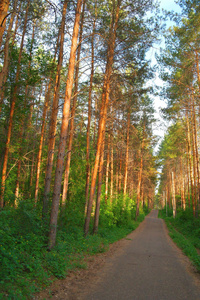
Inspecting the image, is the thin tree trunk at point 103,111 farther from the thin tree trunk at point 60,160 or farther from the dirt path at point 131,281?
the thin tree trunk at point 60,160

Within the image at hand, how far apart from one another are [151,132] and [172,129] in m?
6.66

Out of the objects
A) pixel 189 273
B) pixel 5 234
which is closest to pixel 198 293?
pixel 189 273

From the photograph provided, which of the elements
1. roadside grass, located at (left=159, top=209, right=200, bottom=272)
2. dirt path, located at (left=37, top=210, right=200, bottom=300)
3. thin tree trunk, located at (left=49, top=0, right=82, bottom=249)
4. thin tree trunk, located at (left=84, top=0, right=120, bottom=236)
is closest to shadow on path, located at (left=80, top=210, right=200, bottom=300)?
dirt path, located at (left=37, top=210, right=200, bottom=300)

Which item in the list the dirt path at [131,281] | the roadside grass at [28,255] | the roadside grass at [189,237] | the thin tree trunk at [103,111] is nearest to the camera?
the roadside grass at [28,255]

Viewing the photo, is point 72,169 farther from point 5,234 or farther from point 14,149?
point 5,234

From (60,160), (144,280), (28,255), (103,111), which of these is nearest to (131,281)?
(144,280)

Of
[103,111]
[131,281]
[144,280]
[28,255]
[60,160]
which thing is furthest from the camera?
[103,111]

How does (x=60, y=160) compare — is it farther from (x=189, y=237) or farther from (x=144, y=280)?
(x=189, y=237)

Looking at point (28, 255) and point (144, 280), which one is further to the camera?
point (144, 280)

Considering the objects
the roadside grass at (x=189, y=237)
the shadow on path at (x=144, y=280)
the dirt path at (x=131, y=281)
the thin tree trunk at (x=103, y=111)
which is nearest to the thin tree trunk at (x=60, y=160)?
the dirt path at (x=131, y=281)

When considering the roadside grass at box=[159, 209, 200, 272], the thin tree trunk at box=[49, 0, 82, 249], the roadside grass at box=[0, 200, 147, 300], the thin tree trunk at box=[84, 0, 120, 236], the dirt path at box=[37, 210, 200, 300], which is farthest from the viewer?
the thin tree trunk at box=[84, 0, 120, 236]

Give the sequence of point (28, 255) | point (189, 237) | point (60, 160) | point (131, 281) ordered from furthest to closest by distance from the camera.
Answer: point (189, 237) → point (60, 160) → point (131, 281) → point (28, 255)

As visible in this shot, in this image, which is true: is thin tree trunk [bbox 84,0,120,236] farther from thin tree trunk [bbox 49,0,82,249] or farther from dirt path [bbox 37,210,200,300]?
thin tree trunk [bbox 49,0,82,249]

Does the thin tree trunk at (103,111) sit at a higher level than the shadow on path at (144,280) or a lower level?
higher
